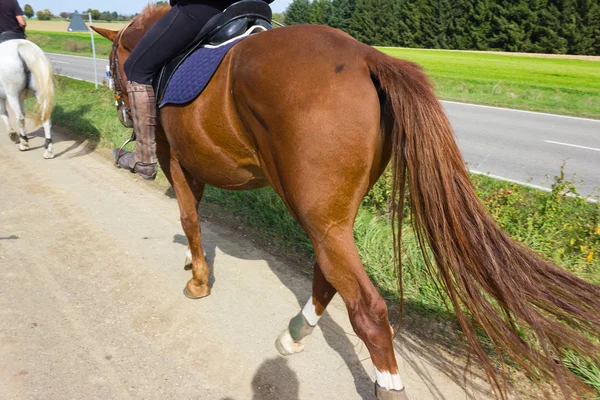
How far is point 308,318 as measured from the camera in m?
2.96

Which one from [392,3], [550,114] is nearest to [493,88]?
[550,114]

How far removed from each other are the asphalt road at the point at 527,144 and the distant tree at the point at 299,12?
38992 mm

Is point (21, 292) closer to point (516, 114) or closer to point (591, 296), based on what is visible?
point (591, 296)

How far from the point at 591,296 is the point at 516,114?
12.1 m

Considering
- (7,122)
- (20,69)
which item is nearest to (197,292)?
(20,69)

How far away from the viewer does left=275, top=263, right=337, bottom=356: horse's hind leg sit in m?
2.83

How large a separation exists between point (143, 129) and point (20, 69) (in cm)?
559

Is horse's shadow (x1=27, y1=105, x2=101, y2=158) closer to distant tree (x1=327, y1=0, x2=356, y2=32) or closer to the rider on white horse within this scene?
the rider on white horse

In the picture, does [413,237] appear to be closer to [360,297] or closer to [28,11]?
[360,297]

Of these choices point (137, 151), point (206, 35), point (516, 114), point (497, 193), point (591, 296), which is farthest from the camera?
point (516, 114)

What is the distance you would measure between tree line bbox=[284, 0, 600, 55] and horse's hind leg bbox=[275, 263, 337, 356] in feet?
124

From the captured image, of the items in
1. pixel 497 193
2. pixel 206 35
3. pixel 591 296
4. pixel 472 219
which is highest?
pixel 206 35

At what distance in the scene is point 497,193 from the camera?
15.5 ft

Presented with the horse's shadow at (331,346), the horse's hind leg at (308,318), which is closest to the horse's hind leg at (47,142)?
the horse's shadow at (331,346)
